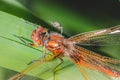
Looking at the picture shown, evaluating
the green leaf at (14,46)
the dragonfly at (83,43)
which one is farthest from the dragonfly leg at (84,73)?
the green leaf at (14,46)

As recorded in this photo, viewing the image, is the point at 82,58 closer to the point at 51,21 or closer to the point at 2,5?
the point at 51,21

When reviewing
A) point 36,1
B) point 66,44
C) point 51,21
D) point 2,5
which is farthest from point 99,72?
point 2,5

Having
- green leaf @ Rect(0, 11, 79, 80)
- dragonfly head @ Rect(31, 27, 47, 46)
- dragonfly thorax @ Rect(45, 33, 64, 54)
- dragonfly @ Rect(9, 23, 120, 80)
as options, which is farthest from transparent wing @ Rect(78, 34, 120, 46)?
green leaf @ Rect(0, 11, 79, 80)

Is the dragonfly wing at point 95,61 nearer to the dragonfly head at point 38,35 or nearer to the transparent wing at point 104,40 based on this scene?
the transparent wing at point 104,40

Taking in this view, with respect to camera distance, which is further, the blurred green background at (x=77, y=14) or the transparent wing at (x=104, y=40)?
the transparent wing at (x=104, y=40)

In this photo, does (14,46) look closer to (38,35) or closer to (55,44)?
(38,35)

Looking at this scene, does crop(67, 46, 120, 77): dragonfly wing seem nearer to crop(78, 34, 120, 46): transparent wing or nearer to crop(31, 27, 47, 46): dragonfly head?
crop(78, 34, 120, 46): transparent wing

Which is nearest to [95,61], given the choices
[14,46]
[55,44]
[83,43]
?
[83,43]

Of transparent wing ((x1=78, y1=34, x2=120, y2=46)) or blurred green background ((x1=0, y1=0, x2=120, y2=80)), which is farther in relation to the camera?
transparent wing ((x1=78, y1=34, x2=120, y2=46))
